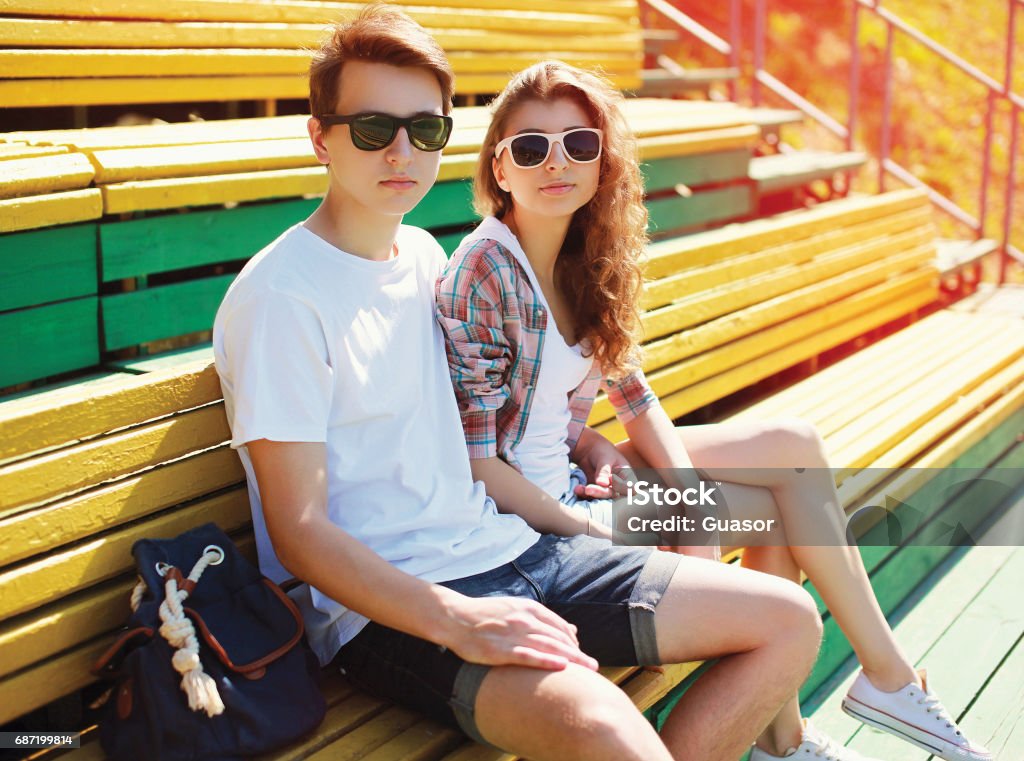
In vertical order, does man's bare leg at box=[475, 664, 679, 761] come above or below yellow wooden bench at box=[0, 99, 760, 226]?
below

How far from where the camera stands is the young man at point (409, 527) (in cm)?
181

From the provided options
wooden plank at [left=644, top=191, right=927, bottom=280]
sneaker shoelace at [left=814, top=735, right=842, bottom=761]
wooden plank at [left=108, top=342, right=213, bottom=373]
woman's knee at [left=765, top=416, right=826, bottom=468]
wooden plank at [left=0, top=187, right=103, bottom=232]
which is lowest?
sneaker shoelace at [left=814, top=735, right=842, bottom=761]

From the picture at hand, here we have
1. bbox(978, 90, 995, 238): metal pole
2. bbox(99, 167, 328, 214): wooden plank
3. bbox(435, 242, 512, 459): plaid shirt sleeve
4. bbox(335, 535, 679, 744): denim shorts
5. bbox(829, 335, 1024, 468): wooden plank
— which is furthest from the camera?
bbox(978, 90, 995, 238): metal pole

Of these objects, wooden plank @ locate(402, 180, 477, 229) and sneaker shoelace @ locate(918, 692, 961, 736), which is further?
wooden plank @ locate(402, 180, 477, 229)

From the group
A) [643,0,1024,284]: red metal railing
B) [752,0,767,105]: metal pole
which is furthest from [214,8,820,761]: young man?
[752,0,767,105]: metal pole

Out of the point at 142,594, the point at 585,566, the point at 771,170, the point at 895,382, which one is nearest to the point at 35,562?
the point at 142,594

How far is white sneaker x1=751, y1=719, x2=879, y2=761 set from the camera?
2.50 meters

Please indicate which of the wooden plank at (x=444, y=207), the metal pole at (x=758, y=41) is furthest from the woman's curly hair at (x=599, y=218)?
the metal pole at (x=758, y=41)

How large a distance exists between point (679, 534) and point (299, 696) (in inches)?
38.6

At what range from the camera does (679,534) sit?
248cm

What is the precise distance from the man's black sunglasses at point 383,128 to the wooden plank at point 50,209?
880mm

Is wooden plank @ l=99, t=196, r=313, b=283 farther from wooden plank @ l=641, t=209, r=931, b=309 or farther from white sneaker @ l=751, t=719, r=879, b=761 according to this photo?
white sneaker @ l=751, t=719, r=879, b=761

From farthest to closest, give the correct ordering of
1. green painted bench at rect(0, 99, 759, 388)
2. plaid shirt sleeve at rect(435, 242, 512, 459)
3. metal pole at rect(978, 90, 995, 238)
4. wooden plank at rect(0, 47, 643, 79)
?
metal pole at rect(978, 90, 995, 238) → wooden plank at rect(0, 47, 643, 79) → green painted bench at rect(0, 99, 759, 388) → plaid shirt sleeve at rect(435, 242, 512, 459)

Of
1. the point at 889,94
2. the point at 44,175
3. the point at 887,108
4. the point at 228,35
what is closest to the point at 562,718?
the point at 44,175
